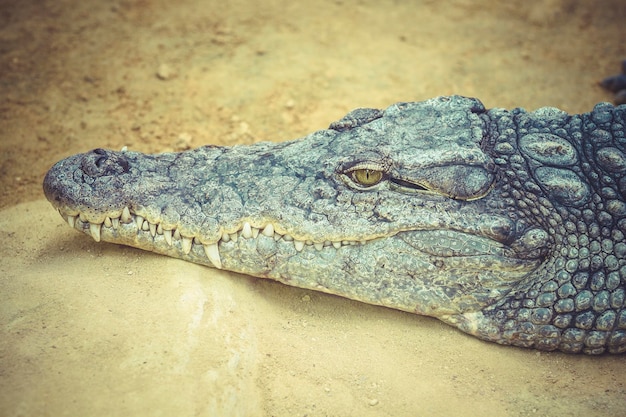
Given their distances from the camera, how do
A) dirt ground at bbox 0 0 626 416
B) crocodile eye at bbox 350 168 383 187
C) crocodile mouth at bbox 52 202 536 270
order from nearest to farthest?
1. dirt ground at bbox 0 0 626 416
2. crocodile mouth at bbox 52 202 536 270
3. crocodile eye at bbox 350 168 383 187

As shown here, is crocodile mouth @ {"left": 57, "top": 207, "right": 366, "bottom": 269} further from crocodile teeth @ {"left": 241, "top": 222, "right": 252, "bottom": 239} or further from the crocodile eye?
the crocodile eye

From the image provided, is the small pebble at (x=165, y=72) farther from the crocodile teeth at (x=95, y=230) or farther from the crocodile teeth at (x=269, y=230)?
the crocodile teeth at (x=269, y=230)

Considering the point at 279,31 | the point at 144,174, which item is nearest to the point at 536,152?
the point at 144,174

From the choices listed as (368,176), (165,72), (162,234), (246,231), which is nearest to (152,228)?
(162,234)

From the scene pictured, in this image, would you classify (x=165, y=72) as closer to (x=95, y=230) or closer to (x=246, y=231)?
(x=95, y=230)

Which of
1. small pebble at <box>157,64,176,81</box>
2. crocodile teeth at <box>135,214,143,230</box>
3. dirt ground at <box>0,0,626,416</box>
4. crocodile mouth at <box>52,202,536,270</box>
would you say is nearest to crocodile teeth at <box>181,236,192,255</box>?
crocodile mouth at <box>52,202,536,270</box>

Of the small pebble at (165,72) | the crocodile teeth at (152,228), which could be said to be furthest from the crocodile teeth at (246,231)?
the small pebble at (165,72)
